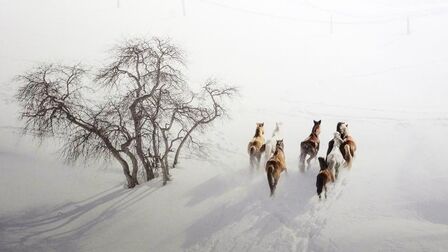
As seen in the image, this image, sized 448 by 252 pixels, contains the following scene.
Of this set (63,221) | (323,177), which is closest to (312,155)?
(323,177)

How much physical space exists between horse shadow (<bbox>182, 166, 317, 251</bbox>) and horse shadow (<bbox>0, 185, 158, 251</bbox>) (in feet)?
8.07

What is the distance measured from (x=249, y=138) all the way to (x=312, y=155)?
577 cm

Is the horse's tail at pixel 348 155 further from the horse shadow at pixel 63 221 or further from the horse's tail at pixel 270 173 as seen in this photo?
the horse shadow at pixel 63 221

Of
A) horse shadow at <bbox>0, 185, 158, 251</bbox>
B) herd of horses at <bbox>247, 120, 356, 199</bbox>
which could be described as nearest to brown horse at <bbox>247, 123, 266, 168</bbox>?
herd of horses at <bbox>247, 120, 356, 199</bbox>

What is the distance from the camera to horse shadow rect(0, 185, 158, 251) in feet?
39.3

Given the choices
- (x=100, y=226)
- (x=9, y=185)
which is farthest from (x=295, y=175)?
(x=9, y=185)

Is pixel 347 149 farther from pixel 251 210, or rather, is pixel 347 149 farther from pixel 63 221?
pixel 63 221

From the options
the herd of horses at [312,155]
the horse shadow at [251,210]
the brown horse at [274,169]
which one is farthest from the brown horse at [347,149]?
the brown horse at [274,169]

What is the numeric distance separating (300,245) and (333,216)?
163cm

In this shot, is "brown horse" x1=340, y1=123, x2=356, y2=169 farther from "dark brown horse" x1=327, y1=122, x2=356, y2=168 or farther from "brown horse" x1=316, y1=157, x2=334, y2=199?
"brown horse" x1=316, y1=157, x2=334, y2=199

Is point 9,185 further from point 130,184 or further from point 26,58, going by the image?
point 26,58

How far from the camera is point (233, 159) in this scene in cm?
1670

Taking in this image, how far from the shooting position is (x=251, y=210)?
1202 cm

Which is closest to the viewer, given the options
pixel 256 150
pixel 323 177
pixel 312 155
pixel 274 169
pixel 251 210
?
pixel 323 177
